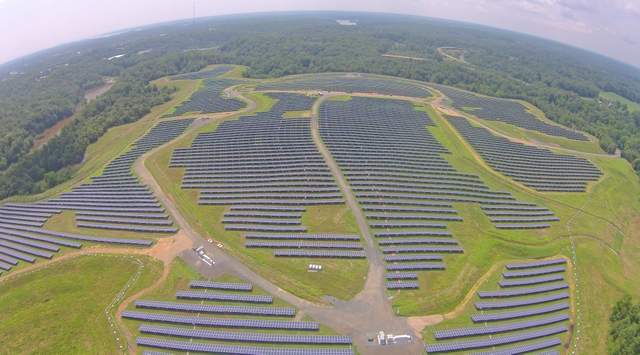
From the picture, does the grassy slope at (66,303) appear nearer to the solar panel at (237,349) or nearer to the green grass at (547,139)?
the solar panel at (237,349)

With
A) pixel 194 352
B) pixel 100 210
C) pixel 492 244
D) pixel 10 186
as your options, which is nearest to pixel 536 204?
pixel 492 244

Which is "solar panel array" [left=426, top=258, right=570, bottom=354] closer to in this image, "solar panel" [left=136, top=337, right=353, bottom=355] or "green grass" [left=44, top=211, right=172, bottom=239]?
"solar panel" [left=136, top=337, right=353, bottom=355]

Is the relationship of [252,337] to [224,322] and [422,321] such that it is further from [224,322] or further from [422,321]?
[422,321]

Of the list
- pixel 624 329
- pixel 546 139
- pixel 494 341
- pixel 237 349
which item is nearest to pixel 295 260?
pixel 237 349

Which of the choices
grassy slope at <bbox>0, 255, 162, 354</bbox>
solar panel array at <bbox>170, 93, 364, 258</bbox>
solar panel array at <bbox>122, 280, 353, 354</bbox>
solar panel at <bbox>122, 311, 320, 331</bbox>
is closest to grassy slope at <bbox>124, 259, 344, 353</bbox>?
solar panel array at <bbox>122, 280, 353, 354</bbox>

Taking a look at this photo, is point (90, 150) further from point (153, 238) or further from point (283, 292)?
point (283, 292)

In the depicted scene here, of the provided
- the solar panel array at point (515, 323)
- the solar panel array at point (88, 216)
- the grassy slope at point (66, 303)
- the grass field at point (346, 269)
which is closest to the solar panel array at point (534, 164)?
the grass field at point (346, 269)
